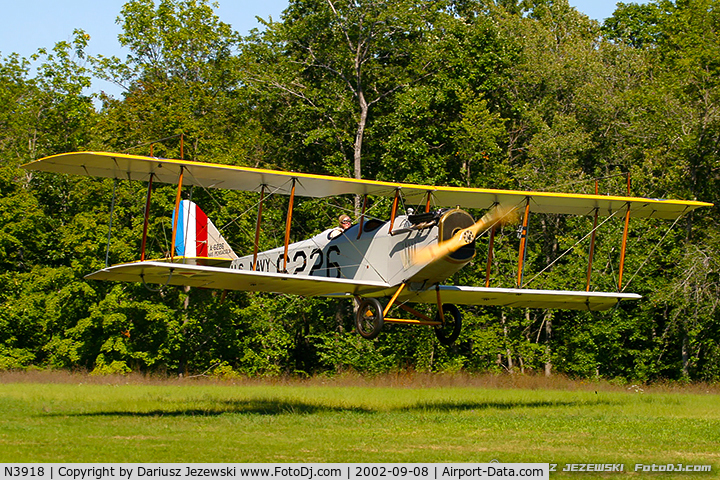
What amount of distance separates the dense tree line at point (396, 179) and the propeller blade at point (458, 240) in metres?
12.7

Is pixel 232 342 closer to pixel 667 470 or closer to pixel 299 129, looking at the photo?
pixel 299 129

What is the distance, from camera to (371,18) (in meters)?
28.0

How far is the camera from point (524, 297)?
15422mm

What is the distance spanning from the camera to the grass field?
9586 millimetres

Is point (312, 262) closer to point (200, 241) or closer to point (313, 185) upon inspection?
point (313, 185)

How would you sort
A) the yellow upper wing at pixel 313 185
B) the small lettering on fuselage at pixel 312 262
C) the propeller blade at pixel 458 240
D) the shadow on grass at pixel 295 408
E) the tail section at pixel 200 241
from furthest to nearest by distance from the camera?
the tail section at pixel 200 241 < the small lettering on fuselage at pixel 312 262 < the shadow on grass at pixel 295 408 < the yellow upper wing at pixel 313 185 < the propeller blade at pixel 458 240

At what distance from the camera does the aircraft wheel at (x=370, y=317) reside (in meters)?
12.6

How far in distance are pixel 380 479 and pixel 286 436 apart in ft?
12.1

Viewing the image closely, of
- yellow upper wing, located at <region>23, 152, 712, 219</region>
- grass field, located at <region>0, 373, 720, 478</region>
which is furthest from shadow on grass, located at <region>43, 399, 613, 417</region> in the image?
yellow upper wing, located at <region>23, 152, 712, 219</region>

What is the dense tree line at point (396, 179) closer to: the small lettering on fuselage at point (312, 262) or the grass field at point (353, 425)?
the grass field at point (353, 425)

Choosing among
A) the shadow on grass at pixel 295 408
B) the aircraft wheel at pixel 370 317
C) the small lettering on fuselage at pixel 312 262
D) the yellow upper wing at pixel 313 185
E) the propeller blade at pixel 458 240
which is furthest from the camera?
the small lettering on fuselage at pixel 312 262

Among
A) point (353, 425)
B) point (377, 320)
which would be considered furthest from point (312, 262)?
point (353, 425)

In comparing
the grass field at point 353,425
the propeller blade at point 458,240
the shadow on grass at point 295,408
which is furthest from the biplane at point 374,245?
the shadow on grass at point 295,408

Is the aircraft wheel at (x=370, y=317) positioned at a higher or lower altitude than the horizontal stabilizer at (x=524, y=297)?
lower
